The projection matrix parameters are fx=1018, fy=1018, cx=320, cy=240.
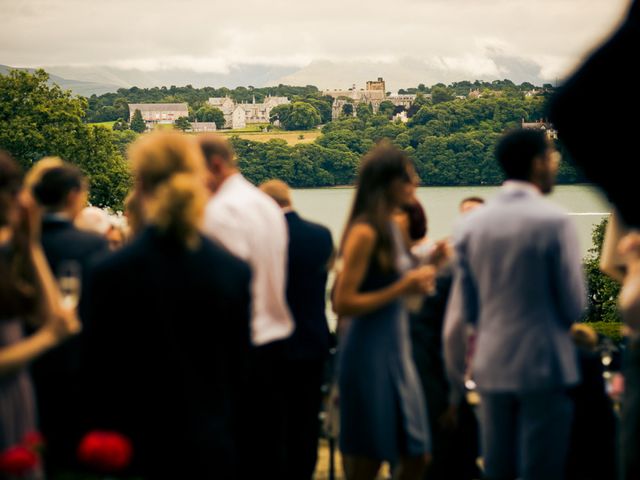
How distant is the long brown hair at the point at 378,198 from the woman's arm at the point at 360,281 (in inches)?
2.1

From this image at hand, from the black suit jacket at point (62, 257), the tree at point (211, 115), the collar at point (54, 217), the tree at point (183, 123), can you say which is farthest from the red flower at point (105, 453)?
the tree at point (211, 115)

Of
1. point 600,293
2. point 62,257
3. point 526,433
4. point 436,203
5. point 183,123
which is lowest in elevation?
point 600,293

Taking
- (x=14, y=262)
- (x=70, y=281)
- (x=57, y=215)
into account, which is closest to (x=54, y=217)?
(x=57, y=215)

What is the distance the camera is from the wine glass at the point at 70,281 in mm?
4074

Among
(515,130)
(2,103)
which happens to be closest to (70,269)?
(515,130)

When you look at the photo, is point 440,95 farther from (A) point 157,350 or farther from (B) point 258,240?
(A) point 157,350

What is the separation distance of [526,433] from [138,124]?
120 m

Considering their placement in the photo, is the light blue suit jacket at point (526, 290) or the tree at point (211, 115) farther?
the tree at point (211, 115)

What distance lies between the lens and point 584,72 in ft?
3.14

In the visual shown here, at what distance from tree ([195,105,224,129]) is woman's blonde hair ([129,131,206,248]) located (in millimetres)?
129286

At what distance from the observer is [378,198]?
171 inches

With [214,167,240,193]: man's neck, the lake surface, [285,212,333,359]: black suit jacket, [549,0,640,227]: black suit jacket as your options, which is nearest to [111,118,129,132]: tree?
the lake surface

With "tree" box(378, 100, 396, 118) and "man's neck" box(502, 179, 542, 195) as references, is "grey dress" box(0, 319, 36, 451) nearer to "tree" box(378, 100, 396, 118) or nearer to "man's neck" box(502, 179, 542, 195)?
"man's neck" box(502, 179, 542, 195)

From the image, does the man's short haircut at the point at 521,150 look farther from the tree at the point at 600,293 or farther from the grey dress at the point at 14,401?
the tree at the point at 600,293
